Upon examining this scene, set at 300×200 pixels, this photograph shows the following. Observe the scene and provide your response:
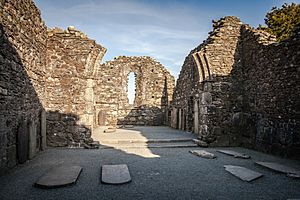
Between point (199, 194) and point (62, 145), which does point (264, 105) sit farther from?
point (62, 145)

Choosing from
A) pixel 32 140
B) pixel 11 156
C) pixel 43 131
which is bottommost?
pixel 11 156

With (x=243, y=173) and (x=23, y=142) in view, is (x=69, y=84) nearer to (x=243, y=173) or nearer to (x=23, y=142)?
(x=23, y=142)

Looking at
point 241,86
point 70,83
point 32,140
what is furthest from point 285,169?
point 70,83

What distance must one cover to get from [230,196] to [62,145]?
19.8 ft

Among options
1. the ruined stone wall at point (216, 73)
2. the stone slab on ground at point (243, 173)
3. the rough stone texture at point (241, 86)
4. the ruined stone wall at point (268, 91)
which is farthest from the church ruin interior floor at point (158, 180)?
the ruined stone wall at point (216, 73)

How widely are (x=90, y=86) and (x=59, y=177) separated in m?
4.25

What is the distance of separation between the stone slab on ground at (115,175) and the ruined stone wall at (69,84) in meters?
3.08

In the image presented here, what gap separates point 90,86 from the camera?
7863 mm

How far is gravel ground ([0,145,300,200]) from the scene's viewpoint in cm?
351

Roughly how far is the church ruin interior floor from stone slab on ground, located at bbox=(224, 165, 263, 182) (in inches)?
4.4

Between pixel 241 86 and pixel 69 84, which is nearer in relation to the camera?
pixel 69 84

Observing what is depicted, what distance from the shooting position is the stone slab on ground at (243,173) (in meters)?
4.40

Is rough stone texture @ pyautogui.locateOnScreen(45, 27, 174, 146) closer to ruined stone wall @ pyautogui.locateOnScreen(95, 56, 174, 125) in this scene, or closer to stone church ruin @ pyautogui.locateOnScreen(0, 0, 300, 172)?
stone church ruin @ pyautogui.locateOnScreen(0, 0, 300, 172)

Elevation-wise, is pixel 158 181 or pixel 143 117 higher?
pixel 143 117
